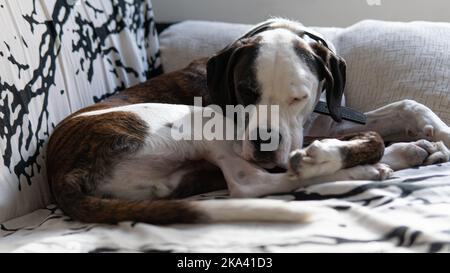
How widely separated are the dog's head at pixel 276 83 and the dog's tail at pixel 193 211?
1.13 ft

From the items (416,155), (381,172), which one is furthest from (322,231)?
(416,155)

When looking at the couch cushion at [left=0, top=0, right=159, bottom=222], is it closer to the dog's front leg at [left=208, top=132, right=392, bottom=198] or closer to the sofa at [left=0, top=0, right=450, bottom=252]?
the sofa at [left=0, top=0, right=450, bottom=252]

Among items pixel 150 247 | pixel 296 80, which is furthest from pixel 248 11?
pixel 150 247

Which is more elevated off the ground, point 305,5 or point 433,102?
point 305,5

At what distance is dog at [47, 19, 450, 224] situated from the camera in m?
1.78

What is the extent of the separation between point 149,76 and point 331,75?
1417mm

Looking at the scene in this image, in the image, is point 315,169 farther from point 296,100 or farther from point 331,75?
point 331,75

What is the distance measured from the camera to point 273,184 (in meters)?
1.85

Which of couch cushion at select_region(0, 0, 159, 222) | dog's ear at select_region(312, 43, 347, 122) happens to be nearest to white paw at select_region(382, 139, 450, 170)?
dog's ear at select_region(312, 43, 347, 122)

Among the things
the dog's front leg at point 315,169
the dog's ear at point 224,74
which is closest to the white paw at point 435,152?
the dog's front leg at point 315,169

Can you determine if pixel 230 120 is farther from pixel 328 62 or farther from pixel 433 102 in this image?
pixel 433 102

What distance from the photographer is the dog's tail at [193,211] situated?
5.12ft
